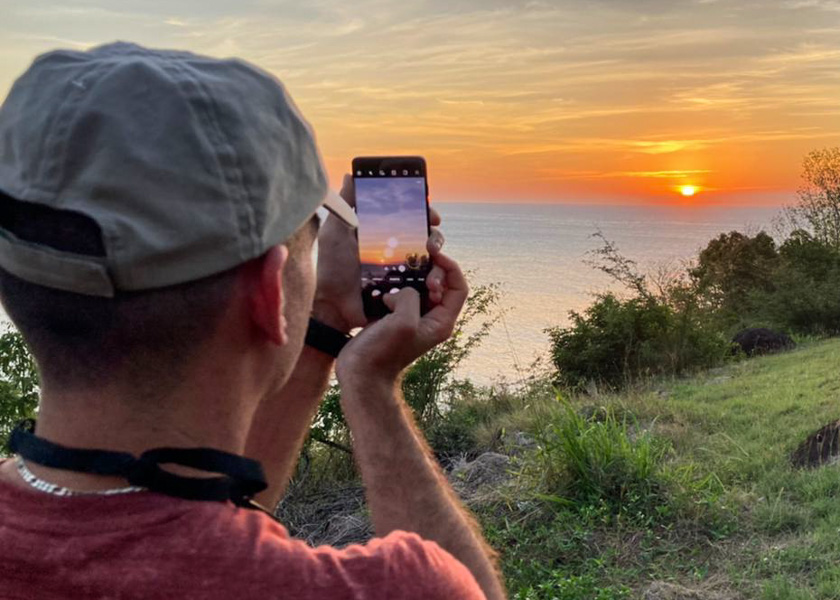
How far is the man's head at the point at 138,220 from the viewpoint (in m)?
1.02

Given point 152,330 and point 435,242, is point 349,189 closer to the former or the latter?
point 435,242

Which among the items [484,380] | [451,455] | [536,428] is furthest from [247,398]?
[484,380]

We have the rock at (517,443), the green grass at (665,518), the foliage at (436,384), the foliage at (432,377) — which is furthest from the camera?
the foliage at (432,377)

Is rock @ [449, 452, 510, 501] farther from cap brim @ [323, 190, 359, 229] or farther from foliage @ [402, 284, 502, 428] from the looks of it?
cap brim @ [323, 190, 359, 229]

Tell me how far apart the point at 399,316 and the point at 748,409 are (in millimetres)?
6825

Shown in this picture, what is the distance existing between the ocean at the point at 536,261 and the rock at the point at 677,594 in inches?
65.3

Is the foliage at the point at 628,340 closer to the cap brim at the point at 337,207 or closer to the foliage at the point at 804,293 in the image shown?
the foliage at the point at 804,293

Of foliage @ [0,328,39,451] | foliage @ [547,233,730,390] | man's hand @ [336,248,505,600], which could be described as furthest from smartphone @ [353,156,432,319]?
foliage @ [547,233,730,390]

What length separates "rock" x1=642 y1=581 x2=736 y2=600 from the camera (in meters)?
3.91

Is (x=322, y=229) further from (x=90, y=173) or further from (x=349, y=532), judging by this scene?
(x=349, y=532)

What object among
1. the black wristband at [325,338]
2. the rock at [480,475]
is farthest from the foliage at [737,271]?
the black wristband at [325,338]

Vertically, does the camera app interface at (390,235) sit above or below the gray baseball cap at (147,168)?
below

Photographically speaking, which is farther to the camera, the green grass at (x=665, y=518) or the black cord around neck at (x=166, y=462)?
the green grass at (x=665, y=518)

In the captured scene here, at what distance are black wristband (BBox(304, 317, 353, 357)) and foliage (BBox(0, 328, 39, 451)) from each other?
12.6 ft
